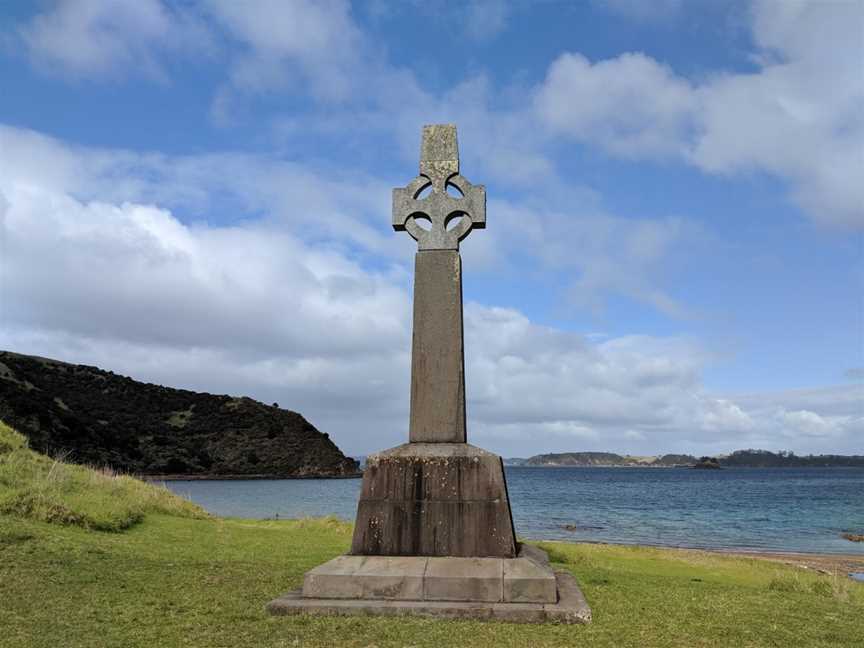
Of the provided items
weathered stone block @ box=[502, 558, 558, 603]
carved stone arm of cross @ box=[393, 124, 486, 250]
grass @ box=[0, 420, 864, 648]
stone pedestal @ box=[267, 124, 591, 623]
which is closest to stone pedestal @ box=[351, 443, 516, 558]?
stone pedestal @ box=[267, 124, 591, 623]

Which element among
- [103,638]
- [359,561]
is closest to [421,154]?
[359,561]

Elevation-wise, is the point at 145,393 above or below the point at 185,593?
above

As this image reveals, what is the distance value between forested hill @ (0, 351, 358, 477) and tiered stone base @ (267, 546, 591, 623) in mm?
52213

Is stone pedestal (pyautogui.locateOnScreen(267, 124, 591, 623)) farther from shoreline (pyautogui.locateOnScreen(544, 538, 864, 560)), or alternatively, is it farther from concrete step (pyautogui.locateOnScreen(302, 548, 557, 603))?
shoreline (pyautogui.locateOnScreen(544, 538, 864, 560))

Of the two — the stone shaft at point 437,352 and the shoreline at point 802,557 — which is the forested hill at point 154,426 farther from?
the stone shaft at point 437,352

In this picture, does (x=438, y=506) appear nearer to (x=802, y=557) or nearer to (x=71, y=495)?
(x=71, y=495)

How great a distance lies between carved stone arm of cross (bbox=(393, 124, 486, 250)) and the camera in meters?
7.58

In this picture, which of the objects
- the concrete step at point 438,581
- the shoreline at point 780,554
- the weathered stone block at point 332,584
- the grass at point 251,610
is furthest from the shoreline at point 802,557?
the weathered stone block at point 332,584

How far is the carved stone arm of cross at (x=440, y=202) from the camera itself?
24.9 feet

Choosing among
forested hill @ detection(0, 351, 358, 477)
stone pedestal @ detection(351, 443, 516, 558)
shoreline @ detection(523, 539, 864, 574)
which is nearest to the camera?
stone pedestal @ detection(351, 443, 516, 558)

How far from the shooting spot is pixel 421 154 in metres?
7.92

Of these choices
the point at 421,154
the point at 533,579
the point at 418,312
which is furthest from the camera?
the point at 421,154

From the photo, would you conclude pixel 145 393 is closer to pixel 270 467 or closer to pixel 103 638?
pixel 270 467

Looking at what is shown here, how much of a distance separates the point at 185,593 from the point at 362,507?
6.86 feet
